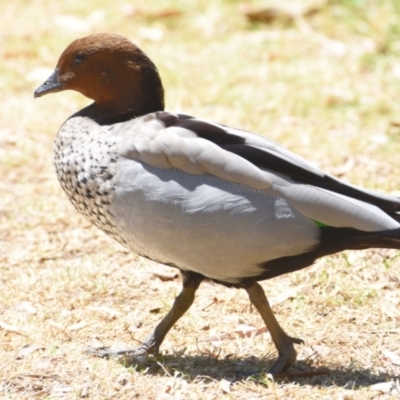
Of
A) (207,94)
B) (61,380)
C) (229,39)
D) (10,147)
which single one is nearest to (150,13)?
(229,39)

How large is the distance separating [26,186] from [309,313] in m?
2.51

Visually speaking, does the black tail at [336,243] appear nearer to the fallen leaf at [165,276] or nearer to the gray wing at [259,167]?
the gray wing at [259,167]

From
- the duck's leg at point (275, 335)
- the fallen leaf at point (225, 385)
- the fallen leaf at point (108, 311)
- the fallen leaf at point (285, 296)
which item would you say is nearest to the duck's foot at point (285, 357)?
the duck's leg at point (275, 335)

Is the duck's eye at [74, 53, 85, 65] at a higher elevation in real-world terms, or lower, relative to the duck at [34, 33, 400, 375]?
higher

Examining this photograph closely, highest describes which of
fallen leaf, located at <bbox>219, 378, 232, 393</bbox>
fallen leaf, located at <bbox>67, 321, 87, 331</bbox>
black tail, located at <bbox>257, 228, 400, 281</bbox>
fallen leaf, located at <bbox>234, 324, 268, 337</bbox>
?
black tail, located at <bbox>257, 228, 400, 281</bbox>

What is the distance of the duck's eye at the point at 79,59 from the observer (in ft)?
14.4

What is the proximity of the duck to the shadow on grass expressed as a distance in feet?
0.26

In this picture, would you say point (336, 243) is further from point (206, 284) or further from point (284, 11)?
point (284, 11)

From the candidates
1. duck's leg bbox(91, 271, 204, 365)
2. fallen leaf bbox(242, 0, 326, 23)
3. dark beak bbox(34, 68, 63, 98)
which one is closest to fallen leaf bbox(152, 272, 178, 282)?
duck's leg bbox(91, 271, 204, 365)

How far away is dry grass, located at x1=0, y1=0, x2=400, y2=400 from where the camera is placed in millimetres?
3834

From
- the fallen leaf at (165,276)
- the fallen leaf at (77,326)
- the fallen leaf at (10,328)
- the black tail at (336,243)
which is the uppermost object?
the black tail at (336,243)

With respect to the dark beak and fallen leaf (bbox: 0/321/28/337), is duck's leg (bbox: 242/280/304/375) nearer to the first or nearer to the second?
fallen leaf (bbox: 0/321/28/337)

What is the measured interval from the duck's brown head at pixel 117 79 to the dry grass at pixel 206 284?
3.21ft

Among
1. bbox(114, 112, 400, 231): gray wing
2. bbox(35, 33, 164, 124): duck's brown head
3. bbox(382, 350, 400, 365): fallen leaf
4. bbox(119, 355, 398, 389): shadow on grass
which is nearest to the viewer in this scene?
bbox(114, 112, 400, 231): gray wing
